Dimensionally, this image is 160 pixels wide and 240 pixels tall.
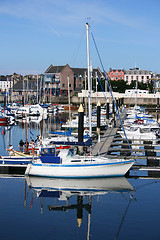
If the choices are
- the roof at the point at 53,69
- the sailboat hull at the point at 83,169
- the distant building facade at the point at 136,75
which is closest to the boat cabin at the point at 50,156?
the sailboat hull at the point at 83,169

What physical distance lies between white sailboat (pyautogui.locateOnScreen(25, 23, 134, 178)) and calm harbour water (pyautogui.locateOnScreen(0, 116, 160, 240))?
0.64 m

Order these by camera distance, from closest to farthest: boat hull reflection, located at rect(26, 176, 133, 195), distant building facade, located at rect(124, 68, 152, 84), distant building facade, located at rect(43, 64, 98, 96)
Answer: boat hull reflection, located at rect(26, 176, 133, 195), distant building facade, located at rect(43, 64, 98, 96), distant building facade, located at rect(124, 68, 152, 84)

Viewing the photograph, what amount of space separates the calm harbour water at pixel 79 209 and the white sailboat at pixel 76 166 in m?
0.64

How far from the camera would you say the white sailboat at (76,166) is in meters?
25.9

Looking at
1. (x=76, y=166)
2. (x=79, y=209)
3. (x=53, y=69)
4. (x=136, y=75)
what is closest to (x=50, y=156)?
(x=76, y=166)

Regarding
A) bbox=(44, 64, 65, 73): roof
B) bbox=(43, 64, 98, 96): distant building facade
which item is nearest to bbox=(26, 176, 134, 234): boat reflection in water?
bbox=(43, 64, 98, 96): distant building facade

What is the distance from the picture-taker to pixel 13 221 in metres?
19.2

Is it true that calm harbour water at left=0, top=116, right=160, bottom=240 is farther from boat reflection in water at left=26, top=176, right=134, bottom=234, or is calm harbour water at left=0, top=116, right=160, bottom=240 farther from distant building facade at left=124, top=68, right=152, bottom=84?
distant building facade at left=124, top=68, right=152, bottom=84

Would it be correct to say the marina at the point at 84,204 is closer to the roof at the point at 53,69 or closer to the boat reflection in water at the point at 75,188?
the boat reflection in water at the point at 75,188

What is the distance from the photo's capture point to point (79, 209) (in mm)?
21328

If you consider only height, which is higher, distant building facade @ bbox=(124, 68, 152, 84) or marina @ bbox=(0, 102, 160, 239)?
distant building facade @ bbox=(124, 68, 152, 84)

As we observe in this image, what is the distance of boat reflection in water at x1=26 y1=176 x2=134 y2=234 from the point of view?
75.3 feet

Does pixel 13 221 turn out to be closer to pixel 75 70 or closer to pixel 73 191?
pixel 73 191

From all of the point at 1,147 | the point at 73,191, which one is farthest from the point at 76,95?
the point at 73,191
